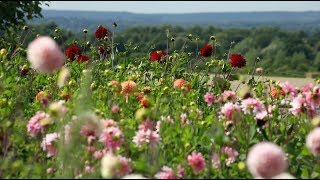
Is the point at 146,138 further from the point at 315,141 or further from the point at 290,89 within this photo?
the point at 290,89

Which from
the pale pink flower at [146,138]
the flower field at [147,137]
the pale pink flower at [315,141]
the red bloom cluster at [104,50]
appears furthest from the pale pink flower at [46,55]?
the red bloom cluster at [104,50]

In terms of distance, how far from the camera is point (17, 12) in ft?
61.8

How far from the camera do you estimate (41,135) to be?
311 centimetres

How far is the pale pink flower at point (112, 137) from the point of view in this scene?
2628mm

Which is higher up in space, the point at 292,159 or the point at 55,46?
the point at 55,46

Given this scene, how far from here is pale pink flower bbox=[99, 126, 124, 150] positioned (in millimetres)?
2628

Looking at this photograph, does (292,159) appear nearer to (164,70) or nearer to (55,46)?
(55,46)

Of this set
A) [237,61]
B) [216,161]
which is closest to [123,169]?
[216,161]

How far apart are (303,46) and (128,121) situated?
3489 inches

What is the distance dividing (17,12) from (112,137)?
16.9 m

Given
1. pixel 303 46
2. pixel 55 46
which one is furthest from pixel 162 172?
pixel 303 46

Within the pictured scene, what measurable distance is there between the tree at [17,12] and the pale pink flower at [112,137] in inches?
632

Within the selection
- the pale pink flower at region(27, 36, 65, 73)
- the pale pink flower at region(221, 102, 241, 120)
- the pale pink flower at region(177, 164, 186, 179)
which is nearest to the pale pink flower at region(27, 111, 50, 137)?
the pale pink flower at region(27, 36, 65, 73)

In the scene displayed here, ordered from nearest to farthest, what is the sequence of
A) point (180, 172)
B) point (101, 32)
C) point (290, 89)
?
point (180, 172), point (290, 89), point (101, 32)
